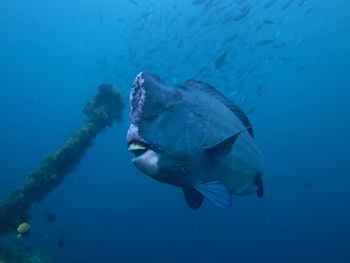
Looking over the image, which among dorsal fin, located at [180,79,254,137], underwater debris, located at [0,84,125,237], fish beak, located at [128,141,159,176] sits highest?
underwater debris, located at [0,84,125,237]

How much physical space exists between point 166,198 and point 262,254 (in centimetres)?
1709

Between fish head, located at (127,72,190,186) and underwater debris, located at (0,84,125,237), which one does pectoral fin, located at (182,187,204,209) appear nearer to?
fish head, located at (127,72,190,186)

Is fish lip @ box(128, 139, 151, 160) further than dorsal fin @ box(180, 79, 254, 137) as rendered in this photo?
No

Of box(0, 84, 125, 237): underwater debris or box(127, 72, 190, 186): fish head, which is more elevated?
box(0, 84, 125, 237): underwater debris

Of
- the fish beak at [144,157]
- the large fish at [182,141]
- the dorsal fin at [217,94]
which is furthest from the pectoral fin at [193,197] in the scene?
the dorsal fin at [217,94]

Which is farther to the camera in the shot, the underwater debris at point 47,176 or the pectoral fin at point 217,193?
the underwater debris at point 47,176

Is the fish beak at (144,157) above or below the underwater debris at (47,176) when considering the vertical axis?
below

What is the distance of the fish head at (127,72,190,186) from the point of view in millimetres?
2416

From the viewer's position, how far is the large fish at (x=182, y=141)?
2.43 meters

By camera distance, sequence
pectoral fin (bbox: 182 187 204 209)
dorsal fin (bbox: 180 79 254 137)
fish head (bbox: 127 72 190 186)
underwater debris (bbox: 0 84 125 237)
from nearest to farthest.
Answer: fish head (bbox: 127 72 190 186)
pectoral fin (bbox: 182 187 204 209)
dorsal fin (bbox: 180 79 254 137)
underwater debris (bbox: 0 84 125 237)

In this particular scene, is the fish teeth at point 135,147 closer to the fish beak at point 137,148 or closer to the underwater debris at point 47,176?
the fish beak at point 137,148

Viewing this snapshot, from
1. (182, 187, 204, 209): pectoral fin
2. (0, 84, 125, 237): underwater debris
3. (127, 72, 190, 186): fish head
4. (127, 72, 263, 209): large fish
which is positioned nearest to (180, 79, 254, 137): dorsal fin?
(127, 72, 263, 209): large fish

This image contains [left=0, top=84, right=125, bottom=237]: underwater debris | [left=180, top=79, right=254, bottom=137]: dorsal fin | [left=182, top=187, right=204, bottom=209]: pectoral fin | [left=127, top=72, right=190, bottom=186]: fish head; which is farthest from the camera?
[left=0, top=84, right=125, bottom=237]: underwater debris

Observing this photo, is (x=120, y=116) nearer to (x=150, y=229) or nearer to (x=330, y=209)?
(x=150, y=229)
